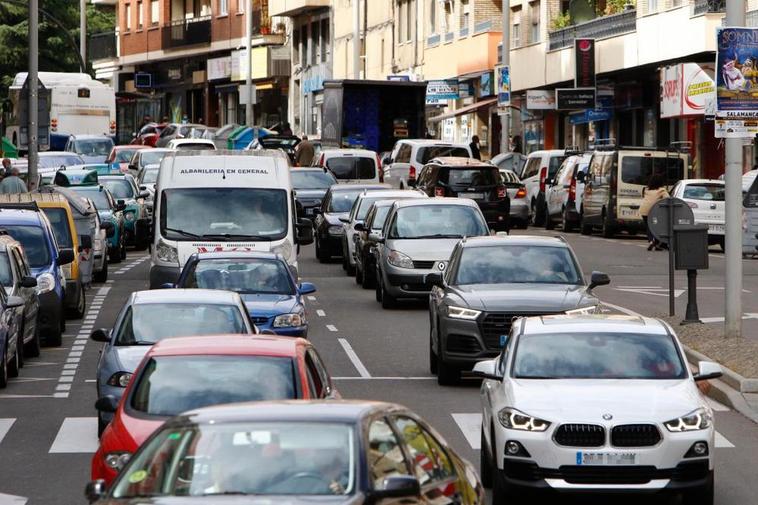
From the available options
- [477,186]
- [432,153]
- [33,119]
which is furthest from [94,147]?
[33,119]

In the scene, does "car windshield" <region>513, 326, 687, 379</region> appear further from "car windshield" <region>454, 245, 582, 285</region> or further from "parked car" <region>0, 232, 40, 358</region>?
"parked car" <region>0, 232, 40, 358</region>

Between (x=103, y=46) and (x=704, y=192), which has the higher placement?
(x=103, y=46)

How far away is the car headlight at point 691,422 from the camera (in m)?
12.4

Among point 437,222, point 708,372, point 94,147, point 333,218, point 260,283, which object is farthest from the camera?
point 94,147

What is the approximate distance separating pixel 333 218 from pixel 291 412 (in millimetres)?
30091

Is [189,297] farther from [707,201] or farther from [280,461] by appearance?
[707,201]

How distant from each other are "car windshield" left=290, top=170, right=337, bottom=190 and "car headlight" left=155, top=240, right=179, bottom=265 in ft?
62.7

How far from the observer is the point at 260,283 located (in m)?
21.6

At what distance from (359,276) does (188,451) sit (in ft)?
82.8

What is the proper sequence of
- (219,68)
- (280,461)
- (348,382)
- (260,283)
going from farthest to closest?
1. (219,68)
2. (260,283)
3. (348,382)
4. (280,461)

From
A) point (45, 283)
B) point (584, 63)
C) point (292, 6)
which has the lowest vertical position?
point (45, 283)

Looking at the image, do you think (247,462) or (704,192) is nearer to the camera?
(247,462)

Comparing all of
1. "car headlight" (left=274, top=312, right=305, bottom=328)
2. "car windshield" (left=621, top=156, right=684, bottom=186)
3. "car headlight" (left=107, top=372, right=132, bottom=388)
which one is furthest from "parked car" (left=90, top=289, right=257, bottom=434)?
"car windshield" (left=621, top=156, right=684, bottom=186)

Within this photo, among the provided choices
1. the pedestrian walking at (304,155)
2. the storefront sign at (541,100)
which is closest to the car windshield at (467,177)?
the pedestrian walking at (304,155)
